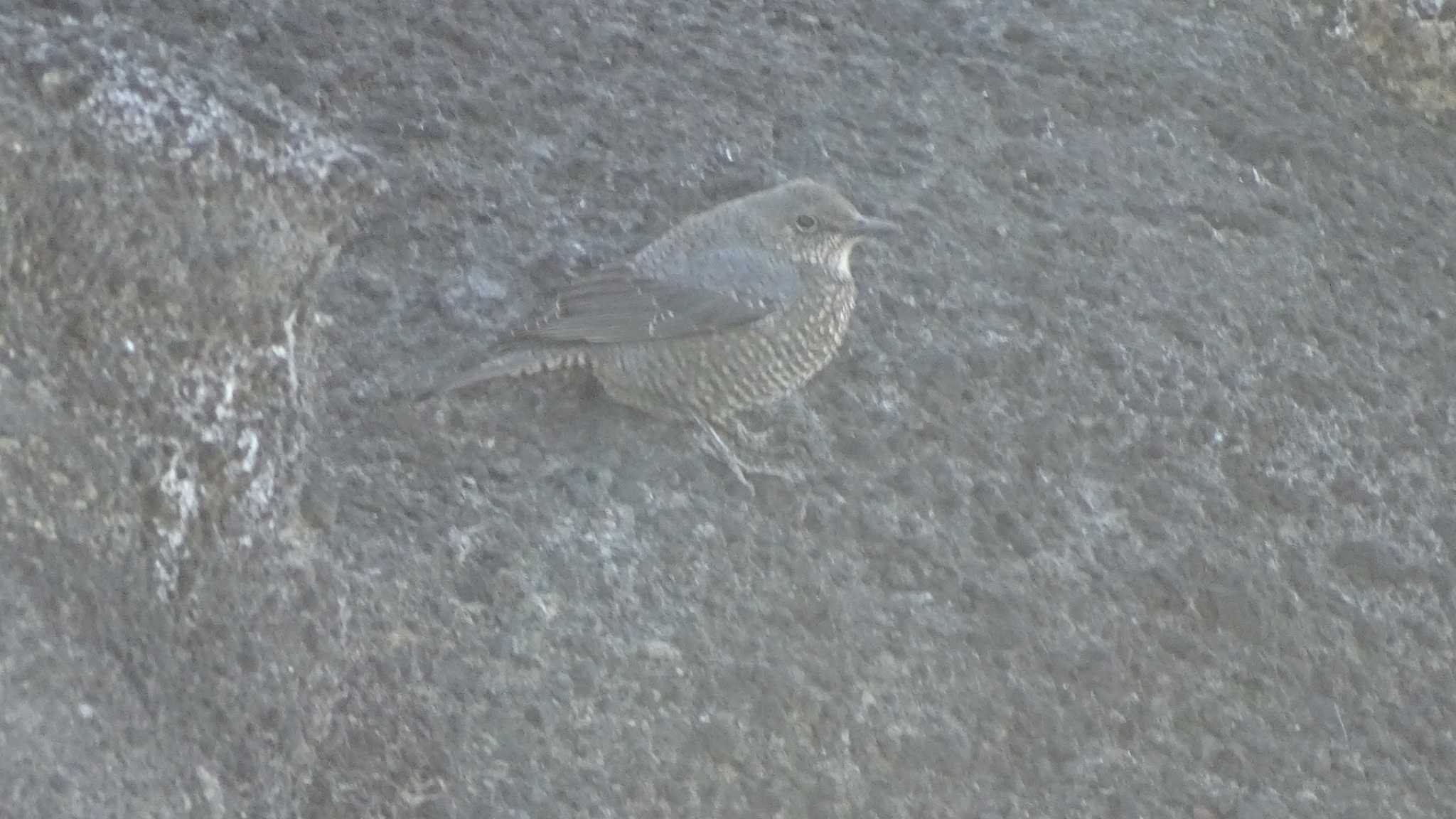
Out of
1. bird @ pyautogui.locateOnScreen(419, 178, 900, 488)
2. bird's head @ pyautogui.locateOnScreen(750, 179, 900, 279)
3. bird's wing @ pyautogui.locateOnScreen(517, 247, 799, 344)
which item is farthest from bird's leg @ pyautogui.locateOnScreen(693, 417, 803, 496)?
bird's head @ pyautogui.locateOnScreen(750, 179, 900, 279)

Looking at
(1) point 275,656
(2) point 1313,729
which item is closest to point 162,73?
(1) point 275,656

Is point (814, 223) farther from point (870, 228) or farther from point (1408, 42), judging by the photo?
point (1408, 42)

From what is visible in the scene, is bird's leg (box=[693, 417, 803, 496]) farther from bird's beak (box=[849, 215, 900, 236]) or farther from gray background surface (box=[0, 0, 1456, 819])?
bird's beak (box=[849, 215, 900, 236])

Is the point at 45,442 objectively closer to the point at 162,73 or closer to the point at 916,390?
the point at 162,73

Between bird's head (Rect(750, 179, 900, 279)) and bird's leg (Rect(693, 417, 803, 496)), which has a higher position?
bird's head (Rect(750, 179, 900, 279))

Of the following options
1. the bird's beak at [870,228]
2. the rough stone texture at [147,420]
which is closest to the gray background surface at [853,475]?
the rough stone texture at [147,420]

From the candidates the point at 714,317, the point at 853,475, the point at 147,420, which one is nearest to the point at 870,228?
the point at 714,317

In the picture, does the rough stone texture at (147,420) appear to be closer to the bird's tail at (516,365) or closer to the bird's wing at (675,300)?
the bird's tail at (516,365)
